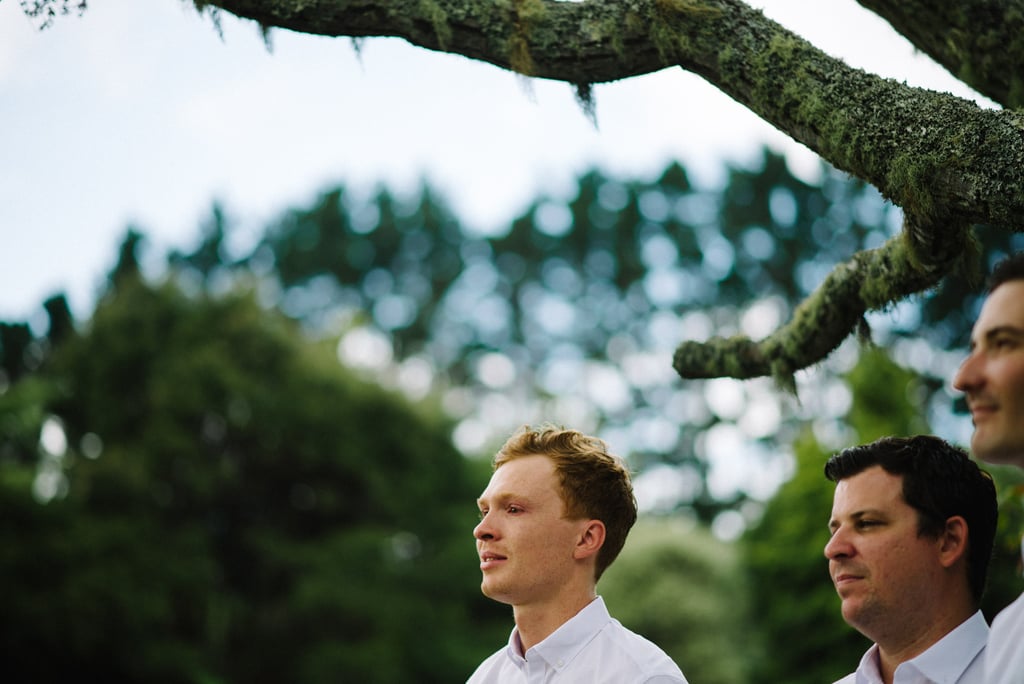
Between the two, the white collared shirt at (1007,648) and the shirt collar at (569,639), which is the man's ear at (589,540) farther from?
the white collared shirt at (1007,648)

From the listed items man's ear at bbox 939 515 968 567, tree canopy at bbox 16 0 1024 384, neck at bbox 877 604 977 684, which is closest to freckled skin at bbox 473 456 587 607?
neck at bbox 877 604 977 684

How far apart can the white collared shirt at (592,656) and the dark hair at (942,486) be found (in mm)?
811

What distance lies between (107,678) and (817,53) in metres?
19.9

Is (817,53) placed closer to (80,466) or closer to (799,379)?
(799,379)

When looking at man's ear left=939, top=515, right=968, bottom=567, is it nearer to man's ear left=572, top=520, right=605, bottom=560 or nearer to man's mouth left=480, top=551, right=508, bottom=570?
man's ear left=572, top=520, right=605, bottom=560

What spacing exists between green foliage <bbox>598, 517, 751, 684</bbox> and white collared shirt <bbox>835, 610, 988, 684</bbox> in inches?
727

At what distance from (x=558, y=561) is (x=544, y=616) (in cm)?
17

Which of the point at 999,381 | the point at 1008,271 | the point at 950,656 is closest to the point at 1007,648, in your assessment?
the point at 999,381

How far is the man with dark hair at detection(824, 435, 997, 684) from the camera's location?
2688 mm

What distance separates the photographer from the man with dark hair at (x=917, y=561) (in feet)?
8.82

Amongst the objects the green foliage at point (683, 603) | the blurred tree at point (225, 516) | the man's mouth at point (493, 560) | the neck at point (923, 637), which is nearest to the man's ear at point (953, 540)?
the neck at point (923, 637)

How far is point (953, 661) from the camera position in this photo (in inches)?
104

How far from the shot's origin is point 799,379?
422cm

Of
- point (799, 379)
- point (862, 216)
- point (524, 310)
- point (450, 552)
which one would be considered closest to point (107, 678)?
point (450, 552)
